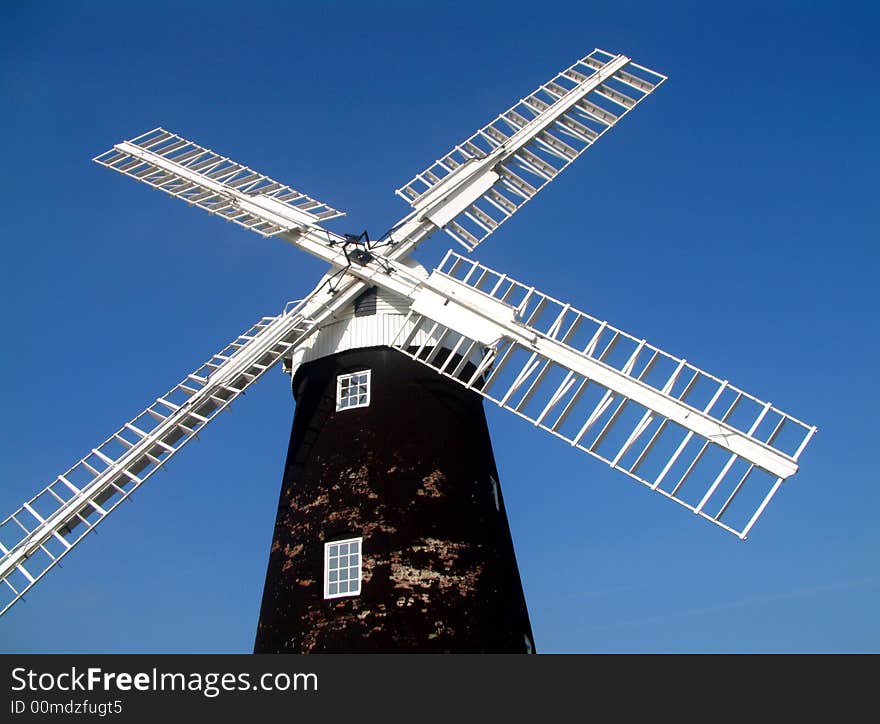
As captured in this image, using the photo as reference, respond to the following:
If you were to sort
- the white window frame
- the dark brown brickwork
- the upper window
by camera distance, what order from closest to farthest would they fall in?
1. the dark brown brickwork
2. the white window frame
3. the upper window

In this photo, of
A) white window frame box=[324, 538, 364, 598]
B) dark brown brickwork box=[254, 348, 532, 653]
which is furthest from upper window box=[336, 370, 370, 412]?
white window frame box=[324, 538, 364, 598]

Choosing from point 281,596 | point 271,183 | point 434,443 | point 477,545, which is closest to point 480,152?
point 271,183

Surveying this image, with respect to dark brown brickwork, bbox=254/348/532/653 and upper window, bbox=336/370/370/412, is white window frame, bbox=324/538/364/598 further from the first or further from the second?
upper window, bbox=336/370/370/412

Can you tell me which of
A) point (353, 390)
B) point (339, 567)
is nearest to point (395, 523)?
point (339, 567)

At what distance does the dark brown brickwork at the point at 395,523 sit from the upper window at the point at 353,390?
130 millimetres

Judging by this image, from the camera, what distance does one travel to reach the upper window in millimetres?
16219

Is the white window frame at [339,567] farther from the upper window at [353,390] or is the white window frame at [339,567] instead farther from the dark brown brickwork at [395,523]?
the upper window at [353,390]

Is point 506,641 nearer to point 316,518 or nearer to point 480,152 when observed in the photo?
point 316,518

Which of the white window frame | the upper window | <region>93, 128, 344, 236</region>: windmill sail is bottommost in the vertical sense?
the white window frame

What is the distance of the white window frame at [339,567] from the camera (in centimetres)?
1450

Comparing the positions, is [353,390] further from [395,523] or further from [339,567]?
[339,567]

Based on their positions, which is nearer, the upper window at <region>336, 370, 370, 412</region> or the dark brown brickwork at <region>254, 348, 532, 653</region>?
the dark brown brickwork at <region>254, 348, 532, 653</region>

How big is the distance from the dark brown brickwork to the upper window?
0.13 metres
